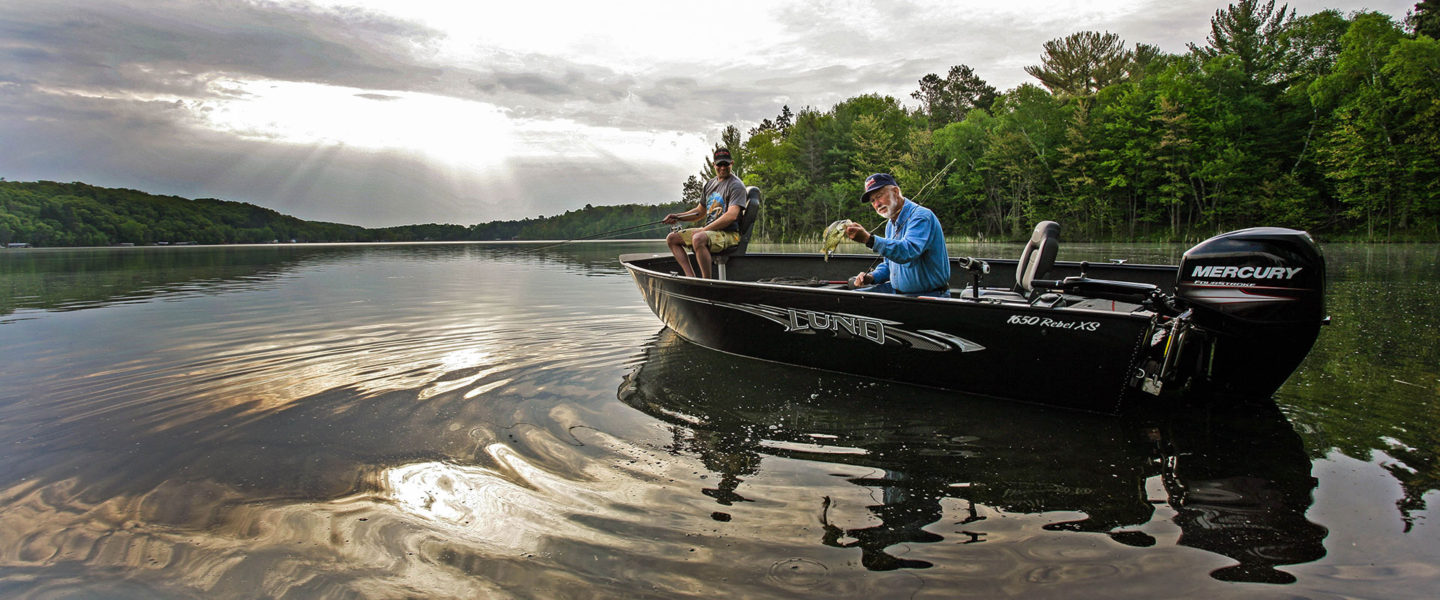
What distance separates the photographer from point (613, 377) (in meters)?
5.39

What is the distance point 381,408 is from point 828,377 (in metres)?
3.35

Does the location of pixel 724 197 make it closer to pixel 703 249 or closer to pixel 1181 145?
pixel 703 249

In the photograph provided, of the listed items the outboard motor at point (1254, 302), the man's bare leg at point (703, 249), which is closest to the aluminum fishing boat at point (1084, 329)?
the outboard motor at point (1254, 302)

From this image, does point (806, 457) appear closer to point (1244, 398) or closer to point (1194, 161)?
point (1244, 398)

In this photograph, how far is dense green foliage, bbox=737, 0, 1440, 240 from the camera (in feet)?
103

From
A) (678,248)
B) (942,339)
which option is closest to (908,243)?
(942,339)

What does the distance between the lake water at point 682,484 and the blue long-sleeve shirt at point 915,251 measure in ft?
2.93

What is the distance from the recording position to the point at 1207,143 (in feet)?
124

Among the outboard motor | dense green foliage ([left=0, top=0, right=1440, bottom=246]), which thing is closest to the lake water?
the outboard motor

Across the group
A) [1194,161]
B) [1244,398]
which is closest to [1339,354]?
[1244,398]

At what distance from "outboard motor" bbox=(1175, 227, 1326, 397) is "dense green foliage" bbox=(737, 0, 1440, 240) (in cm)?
3878

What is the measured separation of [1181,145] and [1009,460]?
43554mm

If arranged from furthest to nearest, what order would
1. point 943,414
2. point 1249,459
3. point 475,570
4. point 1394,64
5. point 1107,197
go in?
point 1107,197, point 1394,64, point 943,414, point 1249,459, point 475,570

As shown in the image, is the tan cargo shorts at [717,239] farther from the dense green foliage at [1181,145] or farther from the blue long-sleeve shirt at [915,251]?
the dense green foliage at [1181,145]
